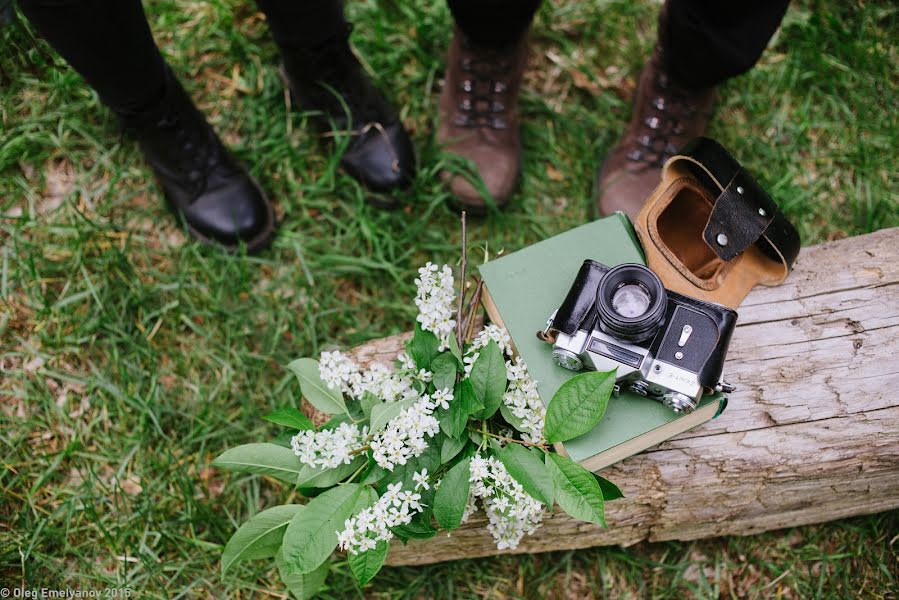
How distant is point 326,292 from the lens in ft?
7.91

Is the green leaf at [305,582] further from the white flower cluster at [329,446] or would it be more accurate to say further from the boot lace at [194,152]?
A: the boot lace at [194,152]

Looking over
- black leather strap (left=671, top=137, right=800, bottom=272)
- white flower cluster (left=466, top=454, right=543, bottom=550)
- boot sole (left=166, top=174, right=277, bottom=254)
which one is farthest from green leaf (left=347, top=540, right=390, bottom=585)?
boot sole (left=166, top=174, right=277, bottom=254)

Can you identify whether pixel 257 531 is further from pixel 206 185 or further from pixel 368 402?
pixel 206 185

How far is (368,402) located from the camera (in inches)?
63.1

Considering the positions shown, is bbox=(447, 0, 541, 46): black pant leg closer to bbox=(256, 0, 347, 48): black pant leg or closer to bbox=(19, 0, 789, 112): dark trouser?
bbox=(19, 0, 789, 112): dark trouser

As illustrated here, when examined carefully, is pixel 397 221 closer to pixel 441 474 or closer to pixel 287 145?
pixel 287 145

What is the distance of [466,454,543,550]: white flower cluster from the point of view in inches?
56.9

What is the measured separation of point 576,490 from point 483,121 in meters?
1.48

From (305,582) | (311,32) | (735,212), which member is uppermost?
(311,32)

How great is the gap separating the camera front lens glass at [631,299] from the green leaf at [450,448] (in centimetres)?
45

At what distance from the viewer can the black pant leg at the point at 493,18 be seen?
2.08m

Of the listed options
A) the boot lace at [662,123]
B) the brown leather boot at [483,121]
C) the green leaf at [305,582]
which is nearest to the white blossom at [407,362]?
the green leaf at [305,582]

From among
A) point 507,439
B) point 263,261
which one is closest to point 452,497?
point 507,439

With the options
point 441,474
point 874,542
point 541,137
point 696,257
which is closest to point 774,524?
point 874,542
